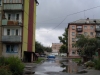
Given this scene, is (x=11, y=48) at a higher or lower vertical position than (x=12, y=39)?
lower

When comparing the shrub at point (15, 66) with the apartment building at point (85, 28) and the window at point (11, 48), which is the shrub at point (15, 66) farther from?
the apartment building at point (85, 28)

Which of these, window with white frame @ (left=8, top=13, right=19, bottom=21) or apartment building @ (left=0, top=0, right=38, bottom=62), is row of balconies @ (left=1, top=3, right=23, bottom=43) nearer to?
apartment building @ (left=0, top=0, right=38, bottom=62)

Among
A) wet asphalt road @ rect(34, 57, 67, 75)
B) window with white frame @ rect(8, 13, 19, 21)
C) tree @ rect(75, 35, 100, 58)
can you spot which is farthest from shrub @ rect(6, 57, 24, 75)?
window with white frame @ rect(8, 13, 19, 21)

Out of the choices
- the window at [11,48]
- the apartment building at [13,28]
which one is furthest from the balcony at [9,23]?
the window at [11,48]

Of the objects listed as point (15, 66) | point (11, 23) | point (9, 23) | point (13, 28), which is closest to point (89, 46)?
point (13, 28)

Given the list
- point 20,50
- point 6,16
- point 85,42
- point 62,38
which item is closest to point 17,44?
point 20,50

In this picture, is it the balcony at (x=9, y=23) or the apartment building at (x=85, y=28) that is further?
the apartment building at (x=85, y=28)

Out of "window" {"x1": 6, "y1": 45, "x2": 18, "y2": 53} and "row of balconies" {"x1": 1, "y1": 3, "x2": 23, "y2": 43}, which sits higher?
"row of balconies" {"x1": 1, "y1": 3, "x2": 23, "y2": 43}

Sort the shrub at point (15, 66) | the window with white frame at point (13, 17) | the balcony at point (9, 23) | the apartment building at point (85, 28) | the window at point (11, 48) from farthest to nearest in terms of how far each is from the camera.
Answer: the apartment building at point (85, 28)
the window with white frame at point (13, 17)
the window at point (11, 48)
the balcony at point (9, 23)
the shrub at point (15, 66)

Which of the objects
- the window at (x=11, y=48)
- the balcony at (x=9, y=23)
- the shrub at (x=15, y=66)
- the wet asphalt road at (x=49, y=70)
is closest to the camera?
the shrub at (x=15, y=66)

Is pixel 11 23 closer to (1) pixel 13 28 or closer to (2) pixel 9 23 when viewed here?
(2) pixel 9 23

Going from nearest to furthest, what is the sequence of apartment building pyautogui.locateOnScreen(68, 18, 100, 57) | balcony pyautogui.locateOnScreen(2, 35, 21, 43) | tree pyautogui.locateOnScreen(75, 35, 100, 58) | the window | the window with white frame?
tree pyautogui.locateOnScreen(75, 35, 100, 58) < balcony pyautogui.locateOnScreen(2, 35, 21, 43) < the window < the window with white frame < apartment building pyautogui.locateOnScreen(68, 18, 100, 57)

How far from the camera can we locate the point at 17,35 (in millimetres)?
40781

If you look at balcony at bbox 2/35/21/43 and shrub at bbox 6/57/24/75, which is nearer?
shrub at bbox 6/57/24/75
